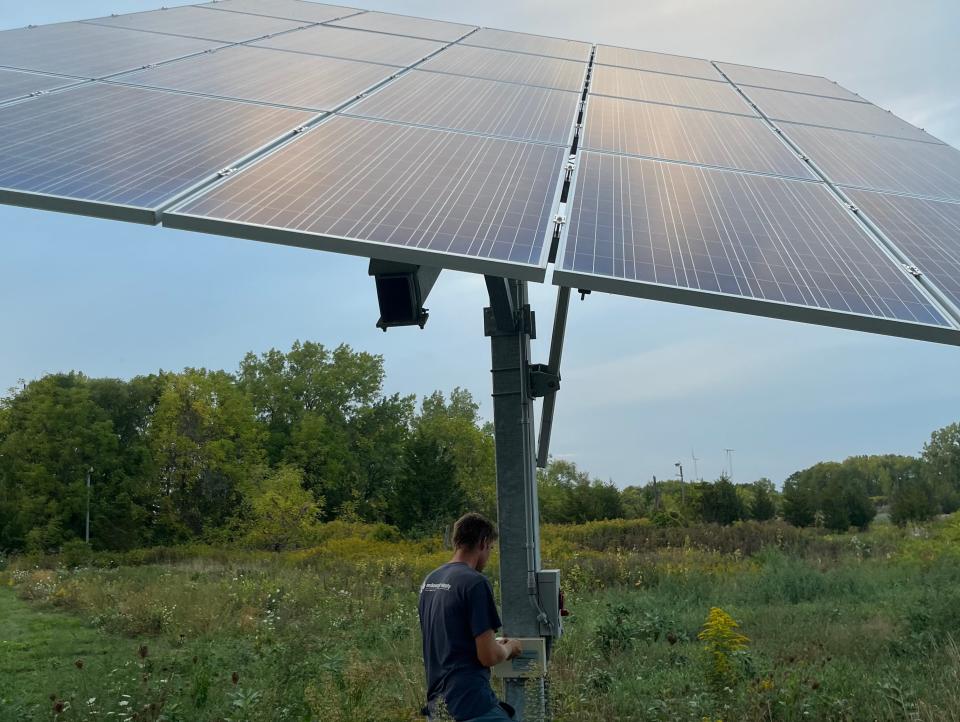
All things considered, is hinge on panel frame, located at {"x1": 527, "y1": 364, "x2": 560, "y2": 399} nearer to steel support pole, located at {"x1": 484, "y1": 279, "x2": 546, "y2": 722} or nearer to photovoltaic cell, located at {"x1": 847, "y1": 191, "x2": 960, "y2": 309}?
steel support pole, located at {"x1": 484, "y1": 279, "x2": 546, "y2": 722}

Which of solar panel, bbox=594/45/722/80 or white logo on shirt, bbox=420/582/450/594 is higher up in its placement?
solar panel, bbox=594/45/722/80

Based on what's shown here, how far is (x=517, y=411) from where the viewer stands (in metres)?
5.48

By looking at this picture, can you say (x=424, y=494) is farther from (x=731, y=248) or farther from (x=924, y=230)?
(x=731, y=248)

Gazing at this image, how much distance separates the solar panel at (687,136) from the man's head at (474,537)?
130 inches

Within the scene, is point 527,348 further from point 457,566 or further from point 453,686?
point 453,686

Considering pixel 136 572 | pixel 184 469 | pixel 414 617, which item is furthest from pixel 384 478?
pixel 414 617

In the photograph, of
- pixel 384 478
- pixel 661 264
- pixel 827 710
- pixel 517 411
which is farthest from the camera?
pixel 384 478

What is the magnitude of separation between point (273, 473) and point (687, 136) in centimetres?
4368

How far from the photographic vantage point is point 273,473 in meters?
48.2

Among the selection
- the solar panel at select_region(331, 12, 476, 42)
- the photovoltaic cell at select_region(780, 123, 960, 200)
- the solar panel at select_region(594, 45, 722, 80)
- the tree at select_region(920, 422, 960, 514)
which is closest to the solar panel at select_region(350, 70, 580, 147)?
the photovoltaic cell at select_region(780, 123, 960, 200)

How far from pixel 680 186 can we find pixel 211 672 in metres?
6.96

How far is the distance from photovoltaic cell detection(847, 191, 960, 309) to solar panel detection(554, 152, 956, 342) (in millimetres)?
243

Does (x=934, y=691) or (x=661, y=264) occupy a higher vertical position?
(x=661, y=264)

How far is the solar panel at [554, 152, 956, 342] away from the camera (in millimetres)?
4059
